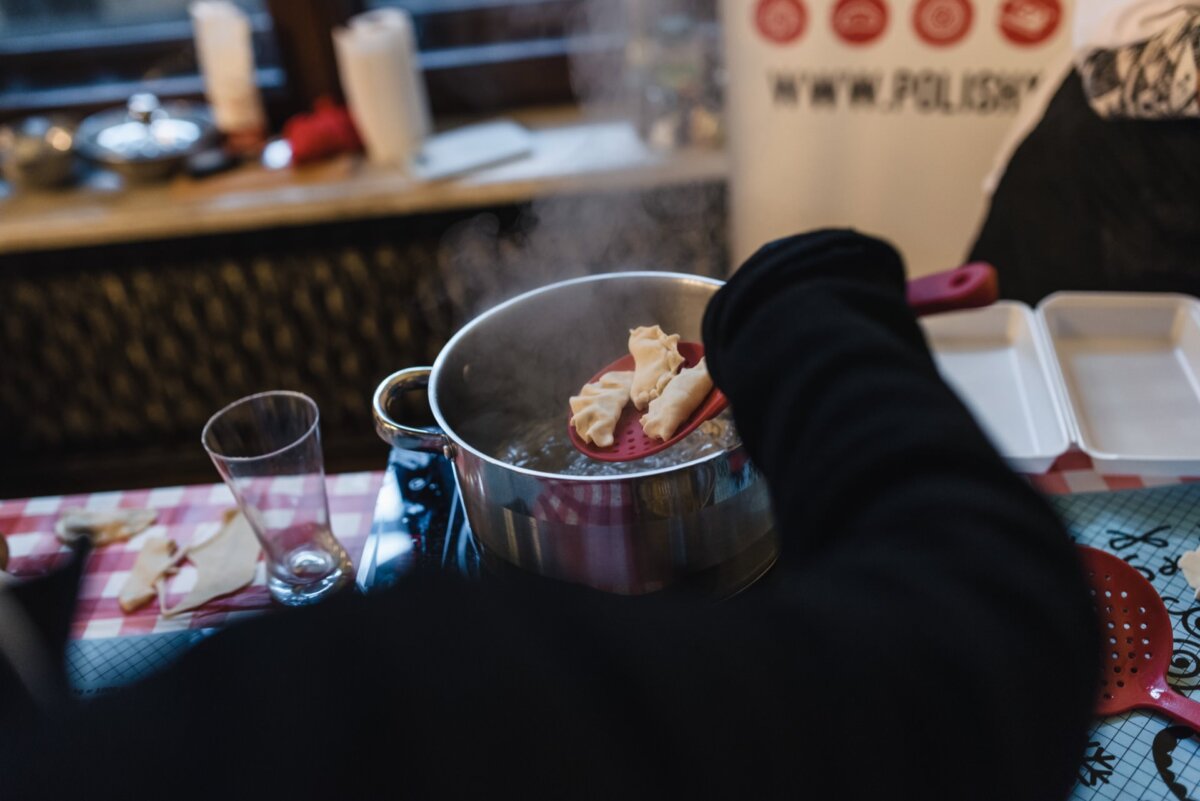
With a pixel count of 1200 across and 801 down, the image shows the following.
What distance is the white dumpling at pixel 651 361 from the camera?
846 millimetres

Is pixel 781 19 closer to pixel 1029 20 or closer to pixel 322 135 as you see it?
pixel 1029 20

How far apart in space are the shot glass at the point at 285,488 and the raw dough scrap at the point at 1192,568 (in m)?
0.78

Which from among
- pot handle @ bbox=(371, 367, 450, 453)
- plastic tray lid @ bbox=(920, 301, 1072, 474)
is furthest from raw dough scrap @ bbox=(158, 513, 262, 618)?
plastic tray lid @ bbox=(920, 301, 1072, 474)

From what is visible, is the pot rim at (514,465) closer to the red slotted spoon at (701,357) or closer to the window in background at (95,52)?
the red slotted spoon at (701,357)

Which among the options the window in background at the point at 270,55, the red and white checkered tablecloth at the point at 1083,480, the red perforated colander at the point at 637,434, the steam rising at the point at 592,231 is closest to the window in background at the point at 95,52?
the window in background at the point at 270,55

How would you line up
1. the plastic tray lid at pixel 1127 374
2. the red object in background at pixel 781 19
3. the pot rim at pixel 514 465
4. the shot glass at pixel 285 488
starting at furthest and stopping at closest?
1. the red object in background at pixel 781 19
2. the plastic tray lid at pixel 1127 374
3. the shot glass at pixel 285 488
4. the pot rim at pixel 514 465

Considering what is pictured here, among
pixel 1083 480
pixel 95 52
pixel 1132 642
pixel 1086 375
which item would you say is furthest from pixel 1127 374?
pixel 95 52

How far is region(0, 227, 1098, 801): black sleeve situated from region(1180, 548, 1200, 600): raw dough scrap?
0.48m

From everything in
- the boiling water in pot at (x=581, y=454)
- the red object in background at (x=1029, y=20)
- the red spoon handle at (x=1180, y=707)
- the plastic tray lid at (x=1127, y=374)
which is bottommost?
the red spoon handle at (x=1180, y=707)

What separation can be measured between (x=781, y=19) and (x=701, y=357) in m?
1.26

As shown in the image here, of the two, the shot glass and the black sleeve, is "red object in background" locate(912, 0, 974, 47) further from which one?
the black sleeve

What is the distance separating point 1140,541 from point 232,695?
84 cm

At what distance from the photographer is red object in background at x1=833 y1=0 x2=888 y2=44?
1.82m

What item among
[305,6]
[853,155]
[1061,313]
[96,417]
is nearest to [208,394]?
[96,417]
